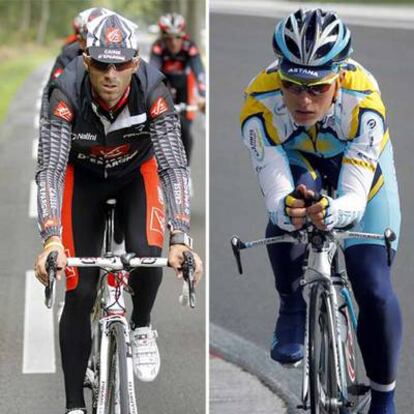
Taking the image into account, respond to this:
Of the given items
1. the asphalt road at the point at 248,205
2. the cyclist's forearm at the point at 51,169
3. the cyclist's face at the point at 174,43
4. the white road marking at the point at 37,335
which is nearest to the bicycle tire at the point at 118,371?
the cyclist's forearm at the point at 51,169

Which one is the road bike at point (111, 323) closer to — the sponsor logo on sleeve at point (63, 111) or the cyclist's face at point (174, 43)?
the sponsor logo on sleeve at point (63, 111)

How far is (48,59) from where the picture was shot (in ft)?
148

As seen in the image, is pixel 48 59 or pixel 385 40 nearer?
pixel 385 40

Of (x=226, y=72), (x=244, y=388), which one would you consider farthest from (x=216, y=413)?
(x=226, y=72)

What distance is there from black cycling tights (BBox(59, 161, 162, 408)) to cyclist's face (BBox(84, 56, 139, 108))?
551 millimetres

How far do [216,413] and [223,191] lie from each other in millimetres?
5417

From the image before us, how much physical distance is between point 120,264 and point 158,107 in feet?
2.71

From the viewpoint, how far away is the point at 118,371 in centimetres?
552

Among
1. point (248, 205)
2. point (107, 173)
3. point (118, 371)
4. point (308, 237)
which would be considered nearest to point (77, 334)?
point (118, 371)

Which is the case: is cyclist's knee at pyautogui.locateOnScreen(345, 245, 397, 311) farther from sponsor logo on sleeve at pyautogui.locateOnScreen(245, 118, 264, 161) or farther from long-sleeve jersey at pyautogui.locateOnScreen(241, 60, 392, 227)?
sponsor logo on sleeve at pyautogui.locateOnScreen(245, 118, 264, 161)

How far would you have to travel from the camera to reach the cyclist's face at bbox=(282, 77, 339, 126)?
550 centimetres

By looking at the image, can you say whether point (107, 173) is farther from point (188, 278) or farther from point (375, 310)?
point (375, 310)

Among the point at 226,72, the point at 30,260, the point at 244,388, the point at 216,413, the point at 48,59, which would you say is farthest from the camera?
the point at 48,59

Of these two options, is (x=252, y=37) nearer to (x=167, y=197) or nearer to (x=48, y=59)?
(x=167, y=197)
